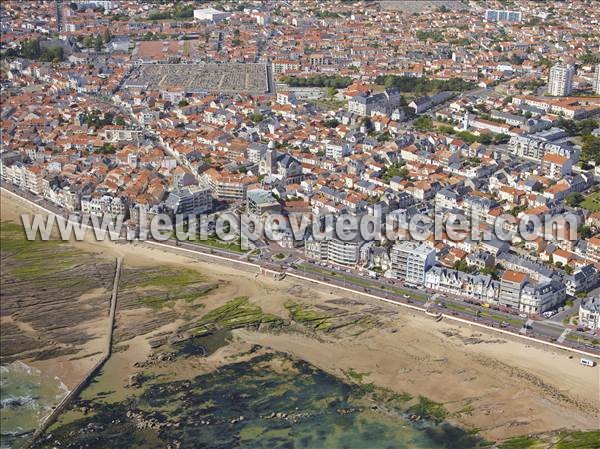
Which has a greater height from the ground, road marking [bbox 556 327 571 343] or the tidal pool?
road marking [bbox 556 327 571 343]

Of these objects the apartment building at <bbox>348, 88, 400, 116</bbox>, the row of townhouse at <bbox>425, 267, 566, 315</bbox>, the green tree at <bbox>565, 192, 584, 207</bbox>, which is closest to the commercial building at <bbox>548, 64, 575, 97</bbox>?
the apartment building at <bbox>348, 88, 400, 116</bbox>

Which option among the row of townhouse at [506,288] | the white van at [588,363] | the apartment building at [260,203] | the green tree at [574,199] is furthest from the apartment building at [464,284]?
the green tree at [574,199]

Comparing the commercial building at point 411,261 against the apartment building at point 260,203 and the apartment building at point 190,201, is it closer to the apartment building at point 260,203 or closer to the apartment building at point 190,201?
the apartment building at point 260,203

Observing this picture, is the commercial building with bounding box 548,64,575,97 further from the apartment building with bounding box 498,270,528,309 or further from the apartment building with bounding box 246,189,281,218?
the apartment building with bounding box 498,270,528,309

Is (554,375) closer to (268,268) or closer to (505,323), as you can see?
(505,323)

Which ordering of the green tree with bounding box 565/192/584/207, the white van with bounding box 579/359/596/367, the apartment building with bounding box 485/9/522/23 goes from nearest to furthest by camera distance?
the white van with bounding box 579/359/596/367, the green tree with bounding box 565/192/584/207, the apartment building with bounding box 485/9/522/23

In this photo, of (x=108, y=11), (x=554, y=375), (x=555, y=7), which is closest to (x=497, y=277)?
(x=554, y=375)
